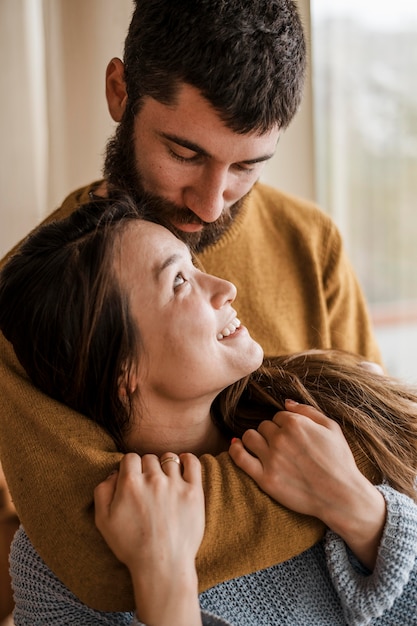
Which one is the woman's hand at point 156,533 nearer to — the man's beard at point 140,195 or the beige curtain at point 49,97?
the man's beard at point 140,195

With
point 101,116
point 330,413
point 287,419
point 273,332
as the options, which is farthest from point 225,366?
point 101,116

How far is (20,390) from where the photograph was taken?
1.33 meters

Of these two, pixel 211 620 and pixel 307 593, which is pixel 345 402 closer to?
pixel 307 593

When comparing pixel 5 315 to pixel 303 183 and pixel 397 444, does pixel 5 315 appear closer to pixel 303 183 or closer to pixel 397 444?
pixel 397 444

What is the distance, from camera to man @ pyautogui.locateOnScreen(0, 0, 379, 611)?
119 centimetres

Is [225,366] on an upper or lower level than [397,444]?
upper

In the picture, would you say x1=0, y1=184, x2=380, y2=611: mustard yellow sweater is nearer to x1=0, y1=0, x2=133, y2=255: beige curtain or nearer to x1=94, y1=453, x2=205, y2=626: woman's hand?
x1=94, y1=453, x2=205, y2=626: woman's hand

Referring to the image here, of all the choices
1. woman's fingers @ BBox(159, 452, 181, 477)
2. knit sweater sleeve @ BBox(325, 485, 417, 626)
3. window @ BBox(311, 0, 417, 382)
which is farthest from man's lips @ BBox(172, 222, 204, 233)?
window @ BBox(311, 0, 417, 382)

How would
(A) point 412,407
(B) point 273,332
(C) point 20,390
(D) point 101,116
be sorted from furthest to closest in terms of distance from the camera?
(D) point 101,116 → (B) point 273,332 → (A) point 412,407 → (C) point 20,390

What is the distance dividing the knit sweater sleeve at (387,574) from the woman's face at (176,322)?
0.33 metres

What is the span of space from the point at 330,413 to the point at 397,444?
0.13 meters

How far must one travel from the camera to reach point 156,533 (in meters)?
1.12

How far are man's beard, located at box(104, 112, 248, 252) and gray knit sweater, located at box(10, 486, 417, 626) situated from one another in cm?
64

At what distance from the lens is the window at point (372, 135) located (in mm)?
2586
